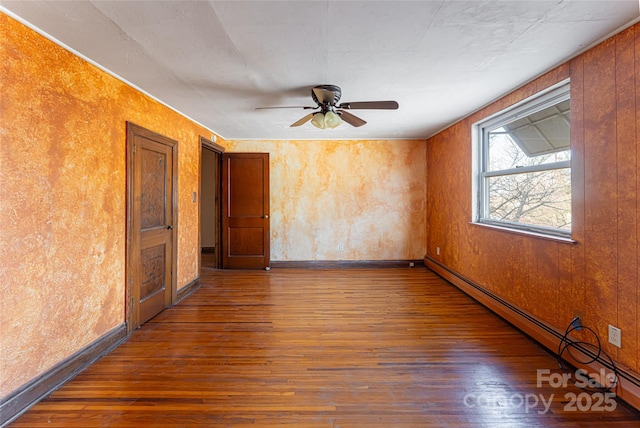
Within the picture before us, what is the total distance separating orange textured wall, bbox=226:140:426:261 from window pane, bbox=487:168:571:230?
1.82 m

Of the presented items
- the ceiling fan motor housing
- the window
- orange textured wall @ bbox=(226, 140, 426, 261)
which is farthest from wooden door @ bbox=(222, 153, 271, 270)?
the window

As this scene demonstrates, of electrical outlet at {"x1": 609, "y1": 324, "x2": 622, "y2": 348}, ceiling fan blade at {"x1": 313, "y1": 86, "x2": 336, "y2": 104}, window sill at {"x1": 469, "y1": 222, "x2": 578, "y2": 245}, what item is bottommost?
electrical outlet at {"x1": 609, "y1": 324, "x2": 622, "y2": 348}

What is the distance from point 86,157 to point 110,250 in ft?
2.56

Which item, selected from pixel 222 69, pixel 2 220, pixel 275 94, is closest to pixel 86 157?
pixel 2 220

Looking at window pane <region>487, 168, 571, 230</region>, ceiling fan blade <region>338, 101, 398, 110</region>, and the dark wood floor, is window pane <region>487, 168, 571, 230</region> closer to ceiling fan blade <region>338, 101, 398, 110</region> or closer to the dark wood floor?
the dark wood floor

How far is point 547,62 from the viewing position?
7.19ft

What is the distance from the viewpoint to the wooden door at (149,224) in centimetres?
261

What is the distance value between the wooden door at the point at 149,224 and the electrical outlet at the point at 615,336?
377cm

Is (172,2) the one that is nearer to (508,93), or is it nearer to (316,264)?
(508,93)

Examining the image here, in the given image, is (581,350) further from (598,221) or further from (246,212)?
(246,212)

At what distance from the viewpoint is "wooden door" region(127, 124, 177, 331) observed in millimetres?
2605

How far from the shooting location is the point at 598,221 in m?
1.94

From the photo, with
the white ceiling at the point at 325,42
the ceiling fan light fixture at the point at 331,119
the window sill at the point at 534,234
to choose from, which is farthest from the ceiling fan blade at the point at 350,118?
the window sill at the point at 534,234

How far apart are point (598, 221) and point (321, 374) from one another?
2.23 meters
